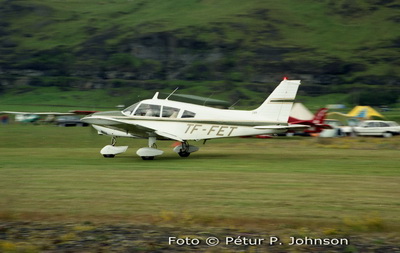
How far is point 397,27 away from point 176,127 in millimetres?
163734

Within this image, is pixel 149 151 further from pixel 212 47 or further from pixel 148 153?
pixel 212 47

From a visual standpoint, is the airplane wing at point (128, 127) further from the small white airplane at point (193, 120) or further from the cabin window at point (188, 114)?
the cabin window at point (188, 114)

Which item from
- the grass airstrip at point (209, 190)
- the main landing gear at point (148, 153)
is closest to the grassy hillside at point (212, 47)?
the main landing gear at point (148, 153)

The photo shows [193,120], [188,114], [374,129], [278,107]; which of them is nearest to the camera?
[278,107]

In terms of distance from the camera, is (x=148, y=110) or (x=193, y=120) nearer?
(x=193, y=120)

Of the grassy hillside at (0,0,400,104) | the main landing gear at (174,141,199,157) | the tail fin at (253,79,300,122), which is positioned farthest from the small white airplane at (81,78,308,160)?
the grassy hillside at (0,0,400,104)

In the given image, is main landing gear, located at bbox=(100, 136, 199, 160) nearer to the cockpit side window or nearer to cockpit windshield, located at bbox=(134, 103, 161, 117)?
cockpit windshield, located at bbox=(134, 103, 161, 117)

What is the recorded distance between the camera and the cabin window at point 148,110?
24.2 m

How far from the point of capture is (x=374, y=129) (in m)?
44.3

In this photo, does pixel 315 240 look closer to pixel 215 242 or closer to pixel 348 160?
pixel 215 242

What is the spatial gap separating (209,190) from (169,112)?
920 cm

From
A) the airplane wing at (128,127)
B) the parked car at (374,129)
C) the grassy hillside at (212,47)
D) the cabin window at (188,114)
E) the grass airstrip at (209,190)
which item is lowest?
the grass airstrip at (209,190)

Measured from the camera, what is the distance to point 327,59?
15550 centimetres

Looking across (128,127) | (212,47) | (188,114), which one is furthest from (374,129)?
(212,47)
